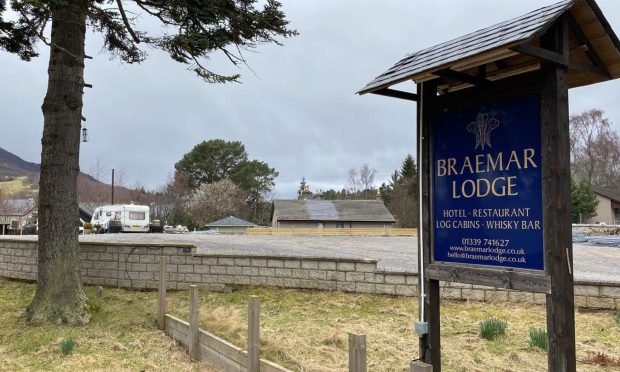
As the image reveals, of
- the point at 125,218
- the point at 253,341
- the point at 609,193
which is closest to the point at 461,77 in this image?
the point at 253,341

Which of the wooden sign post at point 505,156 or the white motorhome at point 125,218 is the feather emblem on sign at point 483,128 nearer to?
the wooden sign post at point 505,156

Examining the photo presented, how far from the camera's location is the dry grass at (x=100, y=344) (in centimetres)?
530

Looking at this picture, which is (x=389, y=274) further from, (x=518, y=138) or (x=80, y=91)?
(x=80, y=91)

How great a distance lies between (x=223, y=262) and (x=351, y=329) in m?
3.57

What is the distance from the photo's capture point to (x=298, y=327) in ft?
21.3

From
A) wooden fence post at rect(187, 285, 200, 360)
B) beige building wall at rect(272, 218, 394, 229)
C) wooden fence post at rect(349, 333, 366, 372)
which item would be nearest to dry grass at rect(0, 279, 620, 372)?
wooden fence post at rect(187, 285, 200, 360)

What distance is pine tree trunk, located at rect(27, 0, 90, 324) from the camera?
706 centimetres

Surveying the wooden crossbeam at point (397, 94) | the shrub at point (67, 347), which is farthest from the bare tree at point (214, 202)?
the wooden crossbeam at point (397, 94)

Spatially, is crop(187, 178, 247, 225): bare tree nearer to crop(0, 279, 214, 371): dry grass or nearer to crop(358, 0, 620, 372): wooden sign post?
crop(0, 279, 214, 371): dry grass

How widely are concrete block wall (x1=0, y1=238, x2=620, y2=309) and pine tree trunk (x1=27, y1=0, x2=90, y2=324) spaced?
2002 millimetres

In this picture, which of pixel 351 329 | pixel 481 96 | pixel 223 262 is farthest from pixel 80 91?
pixel 481 96

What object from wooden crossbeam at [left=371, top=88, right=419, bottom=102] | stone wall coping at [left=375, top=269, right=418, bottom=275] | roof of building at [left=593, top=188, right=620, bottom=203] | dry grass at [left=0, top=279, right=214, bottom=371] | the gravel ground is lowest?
dry grass at [left=0, top=279, right=214, bottom=371]

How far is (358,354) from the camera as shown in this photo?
10.2 ft

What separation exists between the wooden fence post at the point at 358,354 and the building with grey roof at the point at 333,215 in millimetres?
41242
